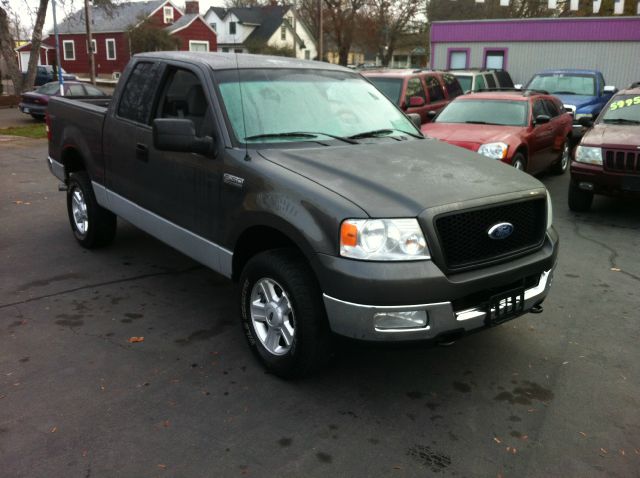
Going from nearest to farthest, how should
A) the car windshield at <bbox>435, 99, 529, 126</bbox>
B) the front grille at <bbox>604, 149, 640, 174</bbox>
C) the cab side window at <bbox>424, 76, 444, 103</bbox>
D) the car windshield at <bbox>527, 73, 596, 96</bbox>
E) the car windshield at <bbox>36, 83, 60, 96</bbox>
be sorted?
the front grille at <bbox>604, 149, 640, 174</bbox>, the car windshield at <bbox>435, 99, 529, 126</bbox>, the cab side window at <bbox>424, 76, 444, 103</bbox>, the car windshield at <bbox>527, 73, 596, 96</bbox>, the car windshield at <bbox>36, 83, 60, 96</bbox>

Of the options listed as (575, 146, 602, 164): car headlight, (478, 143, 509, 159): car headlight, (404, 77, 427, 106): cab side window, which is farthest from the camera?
(404, 77, 427, 106): cab side window

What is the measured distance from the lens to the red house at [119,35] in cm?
5347

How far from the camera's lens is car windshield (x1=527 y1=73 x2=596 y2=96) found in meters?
15.8

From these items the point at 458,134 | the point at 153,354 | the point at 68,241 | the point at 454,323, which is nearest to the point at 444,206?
the point at 454,323

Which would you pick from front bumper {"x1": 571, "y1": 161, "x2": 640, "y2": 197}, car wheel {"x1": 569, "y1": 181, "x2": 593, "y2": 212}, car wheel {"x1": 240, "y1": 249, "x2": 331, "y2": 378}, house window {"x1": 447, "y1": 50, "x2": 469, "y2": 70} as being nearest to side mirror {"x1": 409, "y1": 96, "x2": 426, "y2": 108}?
car wheel {"x1": 569, "y1": 181, "x2": 593, "y2": 212}

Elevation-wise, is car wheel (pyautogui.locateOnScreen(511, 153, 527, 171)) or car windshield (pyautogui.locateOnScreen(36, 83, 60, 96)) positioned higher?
car windshield (pyautogui.locateOnScreen(36, 83, 60, 96))

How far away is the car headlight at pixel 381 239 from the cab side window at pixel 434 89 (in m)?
10.2

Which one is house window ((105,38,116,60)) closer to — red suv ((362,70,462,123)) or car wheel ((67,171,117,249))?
red suv ((362,70,462,123))

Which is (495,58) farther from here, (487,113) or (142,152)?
(142,152)

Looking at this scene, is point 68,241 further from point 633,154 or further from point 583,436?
point 633,154

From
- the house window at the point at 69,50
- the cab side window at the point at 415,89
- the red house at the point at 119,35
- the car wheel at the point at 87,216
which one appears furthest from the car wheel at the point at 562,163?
the house window at the point at 69,50

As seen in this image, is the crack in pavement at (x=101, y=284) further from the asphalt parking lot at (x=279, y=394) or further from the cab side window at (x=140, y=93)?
the cab side window at (x=140, y=93)

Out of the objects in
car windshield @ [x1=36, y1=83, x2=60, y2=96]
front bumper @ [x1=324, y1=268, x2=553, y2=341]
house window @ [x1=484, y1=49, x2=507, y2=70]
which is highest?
house window @ [x1=484, y1=49, x2=507, y2=70]

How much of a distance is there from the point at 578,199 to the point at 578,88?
8848mm
